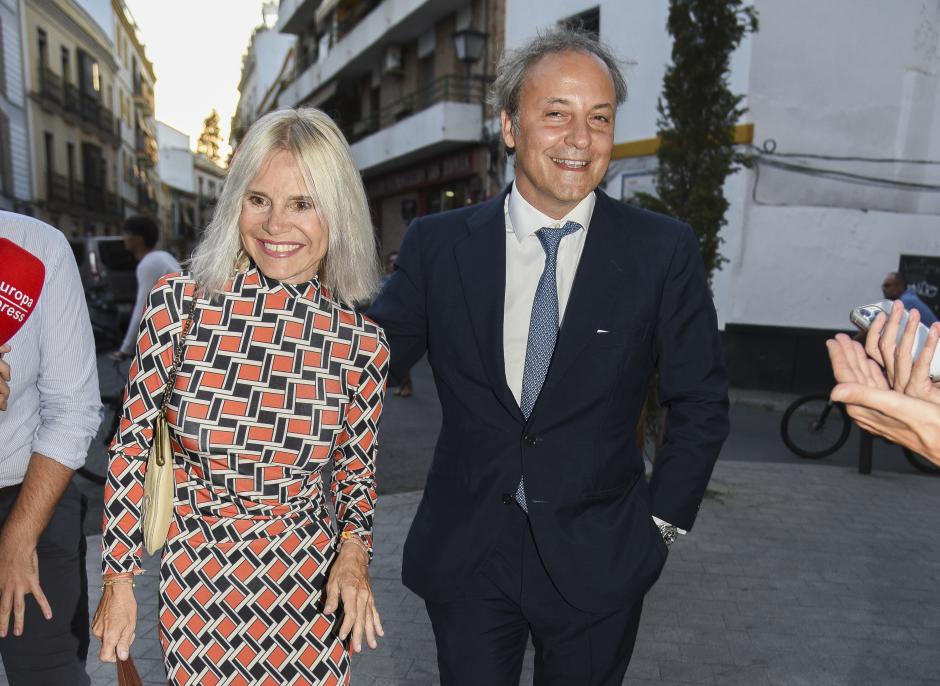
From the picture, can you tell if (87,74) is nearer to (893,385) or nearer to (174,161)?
(893,385)

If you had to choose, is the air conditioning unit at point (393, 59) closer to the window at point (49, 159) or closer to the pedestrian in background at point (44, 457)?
the window at point (49, 159)

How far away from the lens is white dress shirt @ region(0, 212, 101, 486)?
1.94 meters

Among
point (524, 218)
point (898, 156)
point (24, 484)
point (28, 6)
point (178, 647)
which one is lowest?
point (178, 647)

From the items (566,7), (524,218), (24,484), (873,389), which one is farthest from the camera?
(566,7)

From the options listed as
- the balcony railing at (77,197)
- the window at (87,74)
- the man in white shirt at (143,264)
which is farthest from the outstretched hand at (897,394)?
the window at (87,74)

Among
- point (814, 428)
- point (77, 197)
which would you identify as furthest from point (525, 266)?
point (77, 197)

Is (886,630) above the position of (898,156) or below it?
below

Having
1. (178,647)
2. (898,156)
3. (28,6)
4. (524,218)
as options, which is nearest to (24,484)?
(178,647)

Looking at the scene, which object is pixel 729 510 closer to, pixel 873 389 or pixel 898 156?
pixel 873 389

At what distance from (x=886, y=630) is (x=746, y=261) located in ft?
26.8

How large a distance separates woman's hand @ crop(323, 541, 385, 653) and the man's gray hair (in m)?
1.28

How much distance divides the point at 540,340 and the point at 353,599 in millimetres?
781

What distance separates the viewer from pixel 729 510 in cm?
579

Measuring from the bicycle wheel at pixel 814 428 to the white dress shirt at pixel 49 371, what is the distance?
289 inches
